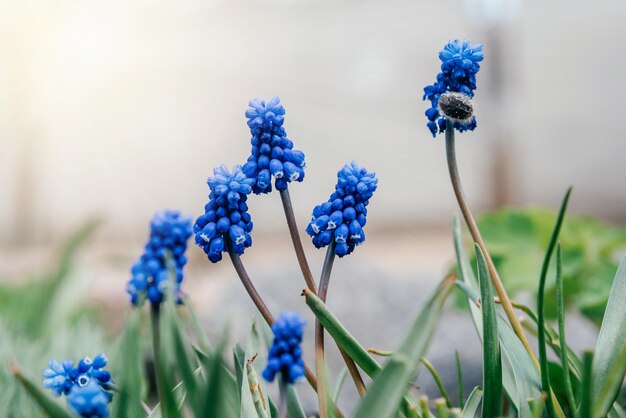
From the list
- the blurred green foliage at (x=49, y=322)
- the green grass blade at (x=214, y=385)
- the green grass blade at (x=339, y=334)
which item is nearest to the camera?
the green grass blade at (x=214, y=385)

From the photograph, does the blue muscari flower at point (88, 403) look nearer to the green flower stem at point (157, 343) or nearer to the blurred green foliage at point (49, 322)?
the green flower stem at point (157, 343)

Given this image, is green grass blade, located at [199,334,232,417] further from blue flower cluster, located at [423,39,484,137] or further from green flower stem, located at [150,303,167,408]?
blue flower cluster, located at [423,39,484,137]

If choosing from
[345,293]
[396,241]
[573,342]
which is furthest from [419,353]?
[396,241]

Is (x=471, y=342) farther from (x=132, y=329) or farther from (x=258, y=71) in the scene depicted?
(x=258, y=71)

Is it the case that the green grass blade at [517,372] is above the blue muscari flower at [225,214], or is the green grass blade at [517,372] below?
below

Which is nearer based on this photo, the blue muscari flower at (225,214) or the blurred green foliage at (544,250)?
the blue muscari flower at (225,214)

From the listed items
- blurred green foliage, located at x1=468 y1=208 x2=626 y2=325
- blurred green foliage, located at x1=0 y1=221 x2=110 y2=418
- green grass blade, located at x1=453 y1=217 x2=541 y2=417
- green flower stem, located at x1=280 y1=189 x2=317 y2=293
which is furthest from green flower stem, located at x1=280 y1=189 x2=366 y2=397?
blurred green foliage, located at x1=468 y1=208 x2=626 y2=325

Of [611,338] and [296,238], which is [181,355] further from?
[611,338]

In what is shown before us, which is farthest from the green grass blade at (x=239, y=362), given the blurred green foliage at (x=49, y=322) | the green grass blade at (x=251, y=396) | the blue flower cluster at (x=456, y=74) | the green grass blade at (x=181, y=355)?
the blurred green foliage at (x=49, y=322)
